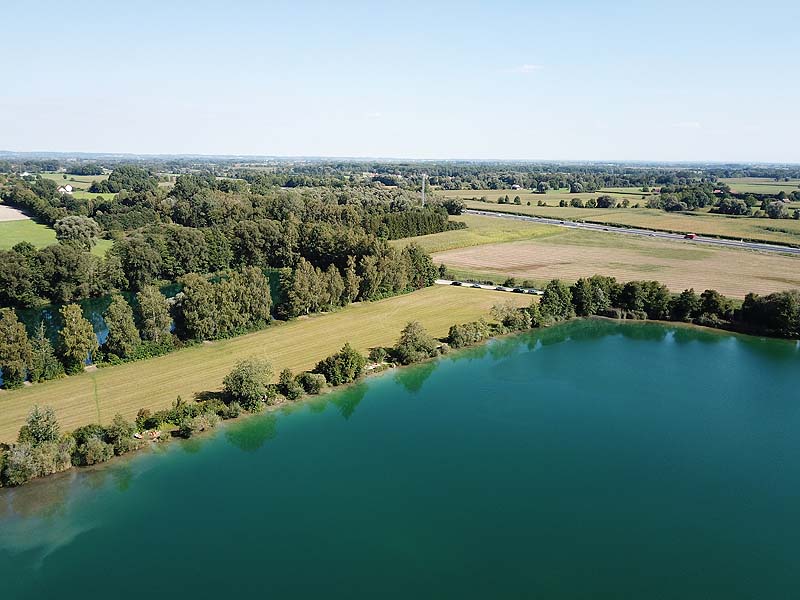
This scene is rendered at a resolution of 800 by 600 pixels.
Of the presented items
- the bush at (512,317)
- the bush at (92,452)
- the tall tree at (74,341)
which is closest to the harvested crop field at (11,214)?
the tall tree at (74,341)

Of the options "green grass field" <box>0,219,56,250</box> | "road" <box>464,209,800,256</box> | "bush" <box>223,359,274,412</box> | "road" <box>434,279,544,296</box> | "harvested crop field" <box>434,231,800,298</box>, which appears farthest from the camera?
"road" <box>464,209,800,256</box>

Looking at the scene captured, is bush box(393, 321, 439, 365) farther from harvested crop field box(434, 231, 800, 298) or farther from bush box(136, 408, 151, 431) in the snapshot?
harvested crop field box(434, 231, 800, 298)

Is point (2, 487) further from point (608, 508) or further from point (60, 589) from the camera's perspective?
point (608, 508)

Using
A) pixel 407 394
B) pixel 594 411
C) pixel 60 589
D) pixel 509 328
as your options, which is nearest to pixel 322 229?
pixel 509 328

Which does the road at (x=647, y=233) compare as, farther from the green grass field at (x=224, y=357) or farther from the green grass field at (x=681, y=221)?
the green grass field at (x=224, y=357)

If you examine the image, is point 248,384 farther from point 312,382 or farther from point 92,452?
point 92,452

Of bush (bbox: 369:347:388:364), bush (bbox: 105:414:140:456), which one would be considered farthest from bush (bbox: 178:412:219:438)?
bush (bbox: 369:347:388:364)
